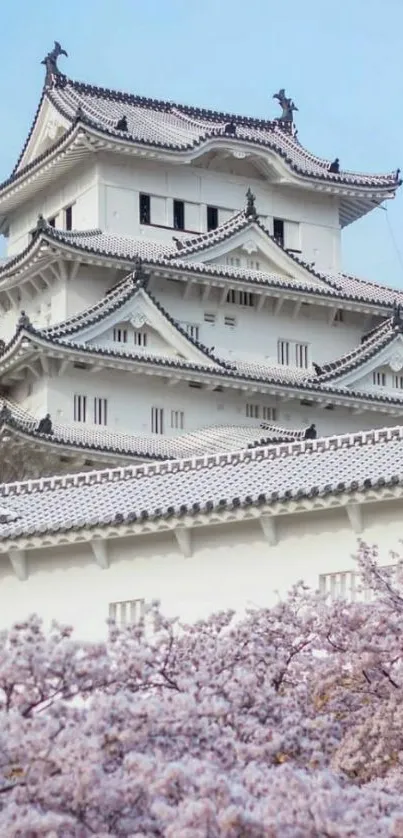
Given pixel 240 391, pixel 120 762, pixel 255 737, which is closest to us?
pixel 120 762

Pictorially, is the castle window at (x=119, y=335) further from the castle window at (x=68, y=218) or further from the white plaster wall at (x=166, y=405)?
the castle window at (x=68, y=218)

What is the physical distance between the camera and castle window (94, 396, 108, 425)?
47750 mm

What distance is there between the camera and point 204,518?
93.4 ft

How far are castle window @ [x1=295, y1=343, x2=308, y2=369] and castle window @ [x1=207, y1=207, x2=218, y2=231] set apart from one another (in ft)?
13.2

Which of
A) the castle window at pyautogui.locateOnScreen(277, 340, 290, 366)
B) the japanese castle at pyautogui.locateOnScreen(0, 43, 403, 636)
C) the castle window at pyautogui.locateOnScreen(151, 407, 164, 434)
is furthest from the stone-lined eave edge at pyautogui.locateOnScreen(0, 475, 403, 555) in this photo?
the castle window at pyautogui.locateOnScreen(277, 340, 290, 366)

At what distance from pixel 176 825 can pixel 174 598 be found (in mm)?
14979

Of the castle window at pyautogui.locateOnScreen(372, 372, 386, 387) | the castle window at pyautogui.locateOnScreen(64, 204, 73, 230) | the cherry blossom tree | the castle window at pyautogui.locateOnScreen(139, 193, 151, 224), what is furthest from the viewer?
the castle window at pyautogui.locateOnScreen(64, 204, 73, 230)

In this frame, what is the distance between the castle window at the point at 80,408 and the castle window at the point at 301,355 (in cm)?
668

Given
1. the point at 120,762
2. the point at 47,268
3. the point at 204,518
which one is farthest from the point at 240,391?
the point at 120,762

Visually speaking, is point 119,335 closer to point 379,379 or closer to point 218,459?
point 379,379

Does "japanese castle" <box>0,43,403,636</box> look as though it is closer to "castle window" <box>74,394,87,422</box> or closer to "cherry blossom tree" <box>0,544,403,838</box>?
"castle window" <box>74,394,87,422</box>

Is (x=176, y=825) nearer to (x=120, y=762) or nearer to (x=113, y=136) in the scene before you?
(x=120, y=762)

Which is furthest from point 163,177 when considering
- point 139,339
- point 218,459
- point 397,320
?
point 218,459

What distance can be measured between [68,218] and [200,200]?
11.3 ft
